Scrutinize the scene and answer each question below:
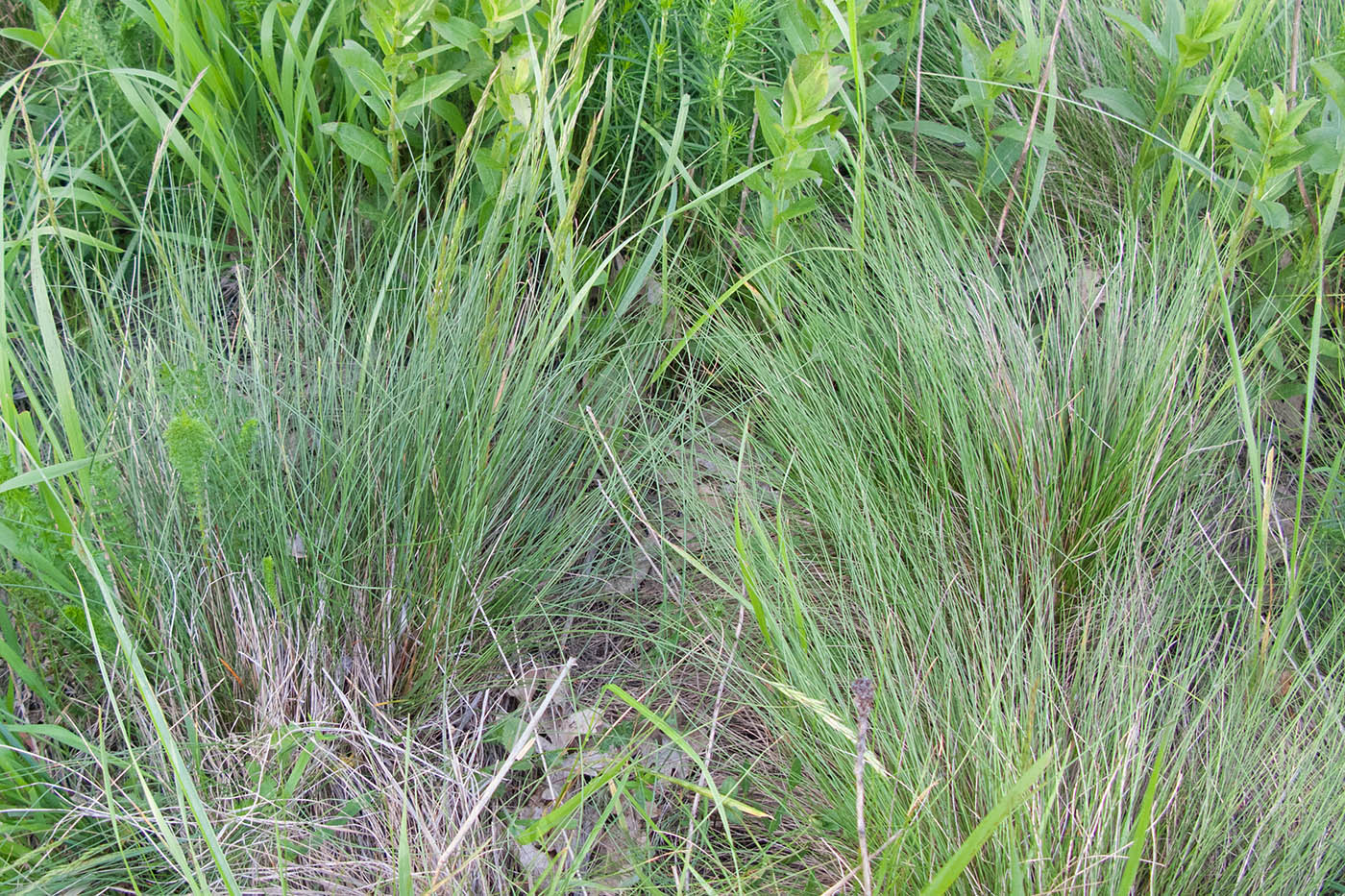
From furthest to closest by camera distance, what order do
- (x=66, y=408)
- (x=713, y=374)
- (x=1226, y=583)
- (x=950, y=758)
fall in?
(x=713, y=374) → (x=1226, y=583) → (x=66, y=408) → (x=950, y=758)

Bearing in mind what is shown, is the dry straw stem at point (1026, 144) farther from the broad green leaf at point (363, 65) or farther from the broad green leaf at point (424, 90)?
the broad green leaf at point (363, 65)

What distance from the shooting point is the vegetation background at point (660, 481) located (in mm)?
1217

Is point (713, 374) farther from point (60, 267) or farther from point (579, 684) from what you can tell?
point (60, 267)

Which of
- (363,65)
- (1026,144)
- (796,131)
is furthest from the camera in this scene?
(1026,144)

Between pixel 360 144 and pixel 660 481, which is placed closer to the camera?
pixel 660 481

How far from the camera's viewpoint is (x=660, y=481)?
1.69m

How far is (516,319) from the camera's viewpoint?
5.59ft

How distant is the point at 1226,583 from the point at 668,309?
3.46 ft

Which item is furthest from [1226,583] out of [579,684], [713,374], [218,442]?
[218,442]

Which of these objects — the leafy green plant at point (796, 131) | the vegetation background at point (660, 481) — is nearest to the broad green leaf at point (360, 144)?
the vegetation background at point (660, 481)

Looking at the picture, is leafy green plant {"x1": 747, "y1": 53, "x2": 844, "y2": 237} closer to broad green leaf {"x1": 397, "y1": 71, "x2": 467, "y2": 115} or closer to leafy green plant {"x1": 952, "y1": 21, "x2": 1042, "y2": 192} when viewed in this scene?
leafy green plant {"x1": 952, "y1": 21, "x2": 1042, "y2": 192}

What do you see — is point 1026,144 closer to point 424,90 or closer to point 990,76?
point 990,76

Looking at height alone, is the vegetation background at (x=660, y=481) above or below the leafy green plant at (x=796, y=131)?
below

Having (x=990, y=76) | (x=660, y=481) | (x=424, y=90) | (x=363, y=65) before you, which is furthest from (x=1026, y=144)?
(x=363, y=65)
